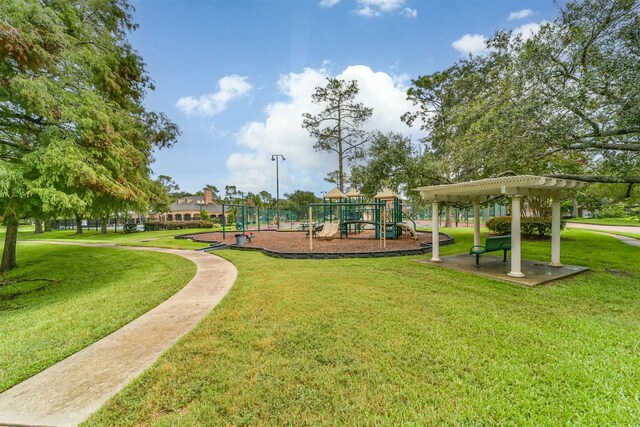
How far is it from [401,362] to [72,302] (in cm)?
692

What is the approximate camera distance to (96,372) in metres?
2.83

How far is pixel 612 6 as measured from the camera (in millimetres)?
6816

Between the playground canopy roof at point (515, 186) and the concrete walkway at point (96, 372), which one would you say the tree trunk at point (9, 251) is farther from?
the playground canopy roof at point (515, 186)


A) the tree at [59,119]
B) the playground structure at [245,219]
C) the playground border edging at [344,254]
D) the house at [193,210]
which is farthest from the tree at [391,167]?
the house at [193,210]

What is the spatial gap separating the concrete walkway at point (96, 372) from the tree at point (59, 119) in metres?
3.57

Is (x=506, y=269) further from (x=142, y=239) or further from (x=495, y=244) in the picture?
(x=142, y=239)

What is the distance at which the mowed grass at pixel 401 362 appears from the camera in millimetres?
2197

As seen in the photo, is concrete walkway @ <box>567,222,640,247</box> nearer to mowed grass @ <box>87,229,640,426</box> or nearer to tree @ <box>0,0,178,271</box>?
mowed grass @ <box>87,229,640,426</box>

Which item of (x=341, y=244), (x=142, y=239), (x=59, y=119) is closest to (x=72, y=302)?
(x=59, y=119)

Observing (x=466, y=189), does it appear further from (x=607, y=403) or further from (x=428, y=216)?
(x=428, y=216)

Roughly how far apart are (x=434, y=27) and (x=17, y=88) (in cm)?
1431

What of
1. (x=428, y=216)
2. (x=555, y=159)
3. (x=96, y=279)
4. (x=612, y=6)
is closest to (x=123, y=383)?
(x=96, y=279)

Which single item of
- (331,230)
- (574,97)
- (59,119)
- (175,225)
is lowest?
(175,225)

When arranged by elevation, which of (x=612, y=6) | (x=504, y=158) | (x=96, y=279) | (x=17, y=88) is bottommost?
(x=96, y=279)
